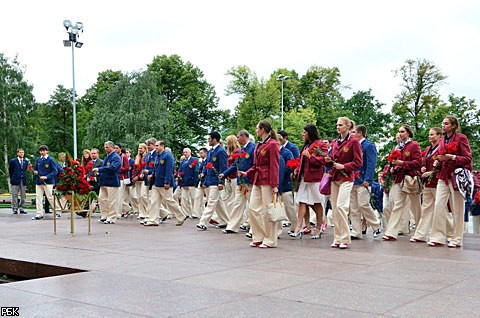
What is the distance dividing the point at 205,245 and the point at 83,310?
16.8 feet

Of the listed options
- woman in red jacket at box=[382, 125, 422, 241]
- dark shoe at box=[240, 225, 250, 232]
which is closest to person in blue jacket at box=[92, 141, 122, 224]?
dark shoe at box=[240, 225, 250, 232]

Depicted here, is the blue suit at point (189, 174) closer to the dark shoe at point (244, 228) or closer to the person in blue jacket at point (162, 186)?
the person in blue jacket at point (162, 186)

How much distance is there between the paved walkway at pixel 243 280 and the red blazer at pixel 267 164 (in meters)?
1.17

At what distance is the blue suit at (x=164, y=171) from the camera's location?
14.6 m

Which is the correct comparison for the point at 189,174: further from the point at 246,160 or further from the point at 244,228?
the point at 246,160

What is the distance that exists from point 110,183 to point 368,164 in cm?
723

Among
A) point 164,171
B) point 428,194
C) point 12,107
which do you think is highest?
point 12,107

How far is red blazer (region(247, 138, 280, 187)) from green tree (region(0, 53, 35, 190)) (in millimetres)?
48785

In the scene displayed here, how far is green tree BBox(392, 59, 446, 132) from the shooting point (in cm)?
4641

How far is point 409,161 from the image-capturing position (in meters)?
11.4

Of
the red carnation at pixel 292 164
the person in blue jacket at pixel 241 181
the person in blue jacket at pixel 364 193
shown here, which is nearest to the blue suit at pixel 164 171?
the person in blue jacket at pixel 241 181

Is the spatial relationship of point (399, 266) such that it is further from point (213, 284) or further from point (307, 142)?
point (307, 142)

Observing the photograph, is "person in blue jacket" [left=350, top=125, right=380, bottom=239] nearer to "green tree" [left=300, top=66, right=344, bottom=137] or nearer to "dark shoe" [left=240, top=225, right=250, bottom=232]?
"dark shoe" [left=240, top=225, right=250, bottom=232]

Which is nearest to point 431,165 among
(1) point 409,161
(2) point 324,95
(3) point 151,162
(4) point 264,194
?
(1) point 409,161
